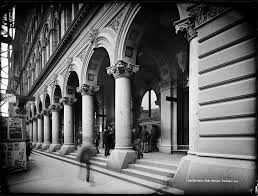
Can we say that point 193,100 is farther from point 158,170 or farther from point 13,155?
point 13,155

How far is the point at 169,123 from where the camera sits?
1259 centimetres

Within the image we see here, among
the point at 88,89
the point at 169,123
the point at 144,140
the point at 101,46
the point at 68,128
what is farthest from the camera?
the point at 68,128

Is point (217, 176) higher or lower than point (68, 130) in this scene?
higher

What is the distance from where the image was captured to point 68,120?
15.7m

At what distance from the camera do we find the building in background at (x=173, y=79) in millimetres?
4578

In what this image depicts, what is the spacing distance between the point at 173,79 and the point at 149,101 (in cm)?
302

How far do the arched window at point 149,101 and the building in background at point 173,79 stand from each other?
7 cm

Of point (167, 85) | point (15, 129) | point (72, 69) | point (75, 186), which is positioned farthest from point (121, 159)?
point (72, 69)

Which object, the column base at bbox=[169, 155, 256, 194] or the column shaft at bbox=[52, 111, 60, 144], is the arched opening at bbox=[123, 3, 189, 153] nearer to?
the column base at bbox=[169, 155, 256, 194]

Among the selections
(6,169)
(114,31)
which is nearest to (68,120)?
(6,169)

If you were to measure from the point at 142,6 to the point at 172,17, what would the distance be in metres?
2.50

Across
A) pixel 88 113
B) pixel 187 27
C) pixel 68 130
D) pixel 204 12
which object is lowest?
pixel 68 130

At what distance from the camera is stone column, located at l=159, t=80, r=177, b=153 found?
12414 millimetres

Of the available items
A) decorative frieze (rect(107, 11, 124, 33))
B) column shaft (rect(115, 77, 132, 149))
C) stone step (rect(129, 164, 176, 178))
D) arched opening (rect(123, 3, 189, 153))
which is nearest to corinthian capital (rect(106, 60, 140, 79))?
column shaft (rect(115, 77, 132, 149))
